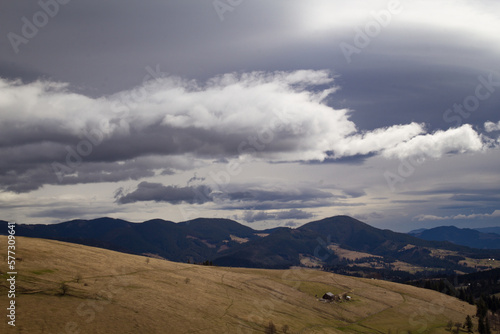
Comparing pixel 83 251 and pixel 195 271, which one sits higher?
pixel 83 251

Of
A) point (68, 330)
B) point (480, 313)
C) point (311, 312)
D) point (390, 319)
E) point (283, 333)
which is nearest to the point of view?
point (68, 330)

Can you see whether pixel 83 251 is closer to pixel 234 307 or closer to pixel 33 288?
pixel 33 288

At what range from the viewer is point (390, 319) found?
161 meters

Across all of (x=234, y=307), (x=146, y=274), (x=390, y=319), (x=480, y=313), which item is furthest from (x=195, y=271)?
(x=480, y=313)

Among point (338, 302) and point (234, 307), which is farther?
point (338, 302)

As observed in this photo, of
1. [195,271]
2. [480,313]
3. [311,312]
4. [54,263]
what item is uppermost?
[54,263]

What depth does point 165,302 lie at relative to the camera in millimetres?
108688

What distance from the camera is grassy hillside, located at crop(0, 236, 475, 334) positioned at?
291 feet

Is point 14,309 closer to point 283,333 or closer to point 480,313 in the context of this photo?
point 283,333

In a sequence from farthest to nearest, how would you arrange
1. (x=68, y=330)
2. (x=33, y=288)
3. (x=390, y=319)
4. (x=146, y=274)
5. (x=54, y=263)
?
(x=390, y=319) < (x=146, y=274) < (x=54, y=263) < (x=33, y=288) < (x=68, y=330)

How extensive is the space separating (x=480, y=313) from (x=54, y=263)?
649ft

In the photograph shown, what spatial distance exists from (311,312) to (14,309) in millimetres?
103936

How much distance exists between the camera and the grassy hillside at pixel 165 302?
88.7m

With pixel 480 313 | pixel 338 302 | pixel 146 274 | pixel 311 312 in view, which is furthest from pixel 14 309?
pixel 480 313
